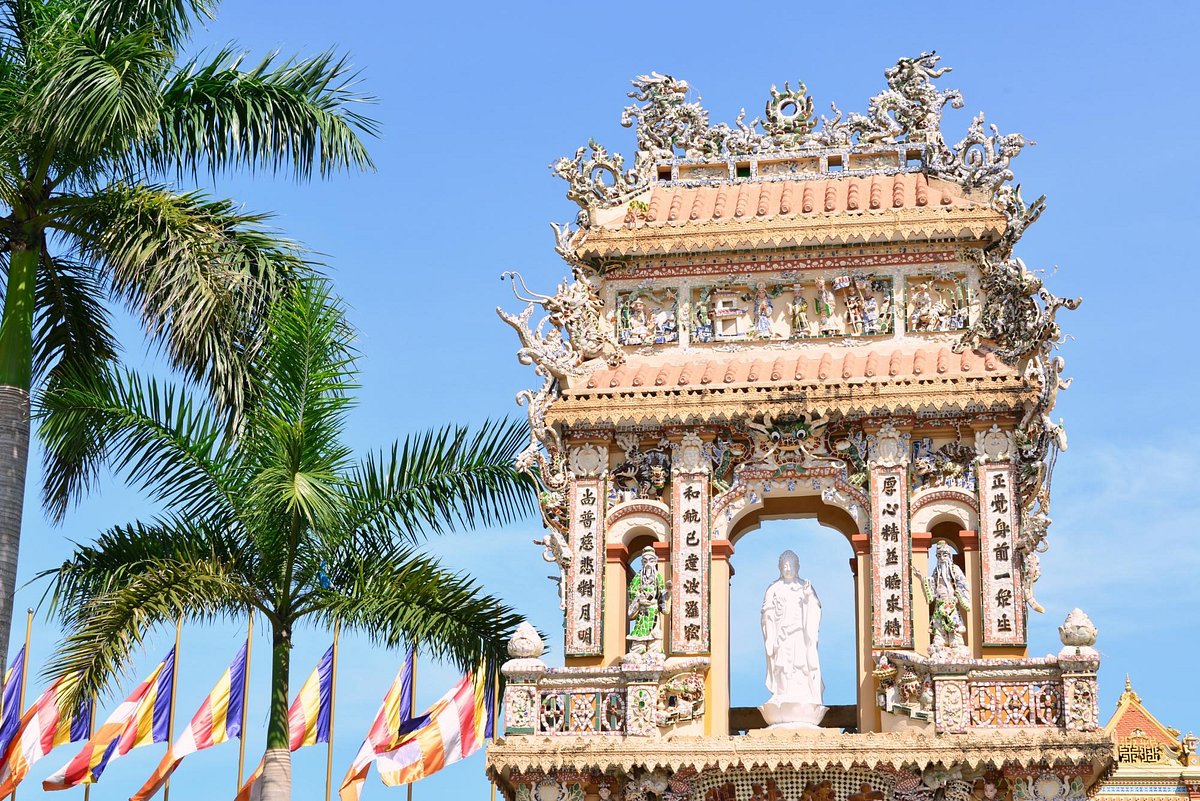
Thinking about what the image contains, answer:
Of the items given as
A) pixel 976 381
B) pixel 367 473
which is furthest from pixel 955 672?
pixel 367 473

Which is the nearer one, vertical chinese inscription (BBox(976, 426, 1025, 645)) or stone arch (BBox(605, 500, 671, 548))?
vertical chinese inscription (BBox(976, 426, 1025, 645))

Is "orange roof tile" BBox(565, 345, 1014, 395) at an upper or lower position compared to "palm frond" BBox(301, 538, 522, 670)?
upper

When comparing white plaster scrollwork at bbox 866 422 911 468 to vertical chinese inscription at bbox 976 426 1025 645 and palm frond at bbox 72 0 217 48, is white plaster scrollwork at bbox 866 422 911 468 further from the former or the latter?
palm frond at bbox 72 0 217 48

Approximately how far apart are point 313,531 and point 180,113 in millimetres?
5196

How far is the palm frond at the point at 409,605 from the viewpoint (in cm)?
2188

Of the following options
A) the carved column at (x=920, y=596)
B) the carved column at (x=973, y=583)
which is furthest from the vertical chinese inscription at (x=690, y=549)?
Answer: the carved column at (x=973, y=583)

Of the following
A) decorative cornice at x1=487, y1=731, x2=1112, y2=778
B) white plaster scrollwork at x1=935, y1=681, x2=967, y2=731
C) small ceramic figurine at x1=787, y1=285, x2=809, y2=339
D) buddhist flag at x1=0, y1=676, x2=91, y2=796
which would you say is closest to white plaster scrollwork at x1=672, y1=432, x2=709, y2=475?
small ceramic figurine at x1=787, y1=285, x2=809, y2=339

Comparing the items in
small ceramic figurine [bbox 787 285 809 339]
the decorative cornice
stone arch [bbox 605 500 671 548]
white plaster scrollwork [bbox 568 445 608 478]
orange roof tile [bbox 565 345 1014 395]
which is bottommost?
the decorative cornice

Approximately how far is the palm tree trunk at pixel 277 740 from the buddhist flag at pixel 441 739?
405cm

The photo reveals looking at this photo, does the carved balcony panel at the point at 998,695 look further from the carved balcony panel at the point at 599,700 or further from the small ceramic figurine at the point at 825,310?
the small ceramic figurine at the point at 825,310

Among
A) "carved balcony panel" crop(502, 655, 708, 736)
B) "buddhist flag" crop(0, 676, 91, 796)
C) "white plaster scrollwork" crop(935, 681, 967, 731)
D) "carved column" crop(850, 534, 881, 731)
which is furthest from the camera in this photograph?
"buddhist flag" crop(0, 676, 91, 796)

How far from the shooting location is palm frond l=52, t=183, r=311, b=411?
22469 millimetres

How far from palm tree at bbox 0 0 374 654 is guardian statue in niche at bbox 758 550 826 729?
638cm

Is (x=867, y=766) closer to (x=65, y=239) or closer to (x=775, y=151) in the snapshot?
(x=775, y=151)
